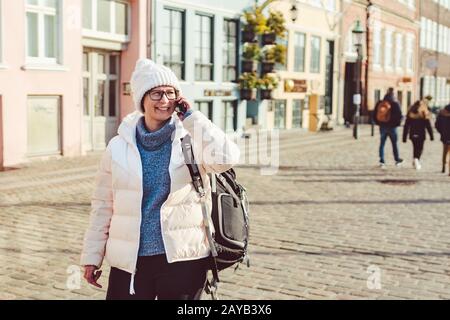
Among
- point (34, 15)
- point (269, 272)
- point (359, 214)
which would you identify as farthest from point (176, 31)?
point (269, 272)

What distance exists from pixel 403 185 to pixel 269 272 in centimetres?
745

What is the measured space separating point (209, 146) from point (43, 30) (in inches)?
547

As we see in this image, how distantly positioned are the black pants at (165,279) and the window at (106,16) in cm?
1524

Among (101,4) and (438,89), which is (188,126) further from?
(438,89)

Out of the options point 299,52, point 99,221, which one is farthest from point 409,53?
point 99,221

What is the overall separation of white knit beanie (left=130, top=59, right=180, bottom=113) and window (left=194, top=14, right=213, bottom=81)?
1927 cm

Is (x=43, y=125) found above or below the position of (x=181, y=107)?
below

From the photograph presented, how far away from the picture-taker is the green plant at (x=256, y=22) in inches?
973

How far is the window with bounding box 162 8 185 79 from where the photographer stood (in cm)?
2102

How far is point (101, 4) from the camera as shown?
60.3 ft

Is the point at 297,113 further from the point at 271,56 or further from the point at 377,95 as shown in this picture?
the point at 377,95

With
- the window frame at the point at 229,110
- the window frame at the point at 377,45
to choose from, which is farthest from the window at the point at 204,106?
the window frame at the point at 377,45

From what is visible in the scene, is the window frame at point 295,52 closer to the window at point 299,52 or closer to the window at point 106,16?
the window at point 299,52

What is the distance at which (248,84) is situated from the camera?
24.9m
